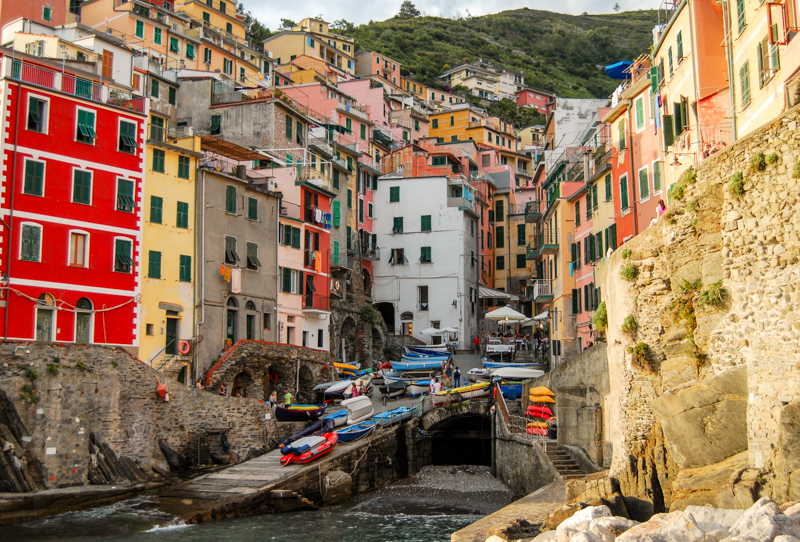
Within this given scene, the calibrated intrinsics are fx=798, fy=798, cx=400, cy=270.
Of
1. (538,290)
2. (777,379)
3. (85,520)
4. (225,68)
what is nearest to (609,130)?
(538,290)

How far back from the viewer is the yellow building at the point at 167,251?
3788 cm

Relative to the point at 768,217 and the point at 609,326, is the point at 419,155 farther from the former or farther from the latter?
the point at 768,217

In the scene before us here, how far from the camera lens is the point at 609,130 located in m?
41.8

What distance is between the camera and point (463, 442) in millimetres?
48375

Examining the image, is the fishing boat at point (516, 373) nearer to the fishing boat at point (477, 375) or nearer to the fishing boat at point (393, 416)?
the fishing boat at point (477, 375)

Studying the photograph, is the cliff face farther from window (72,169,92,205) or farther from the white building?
the white building

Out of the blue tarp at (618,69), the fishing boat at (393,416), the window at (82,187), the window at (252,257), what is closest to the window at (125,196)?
the window at (82,187)

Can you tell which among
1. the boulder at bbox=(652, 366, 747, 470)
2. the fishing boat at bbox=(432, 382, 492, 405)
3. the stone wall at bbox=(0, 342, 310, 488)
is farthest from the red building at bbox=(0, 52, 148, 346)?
the boulder at bbox=(652, 366, 747, 470)

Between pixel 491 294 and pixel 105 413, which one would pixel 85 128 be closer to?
pixel 105 413

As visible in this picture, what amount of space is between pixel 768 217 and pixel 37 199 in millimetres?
28552

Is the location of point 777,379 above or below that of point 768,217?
below

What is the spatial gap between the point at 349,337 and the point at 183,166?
19192 millimetres

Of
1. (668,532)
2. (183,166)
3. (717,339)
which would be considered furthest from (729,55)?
(183,166)

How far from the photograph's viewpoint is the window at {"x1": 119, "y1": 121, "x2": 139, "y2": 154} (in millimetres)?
37250
